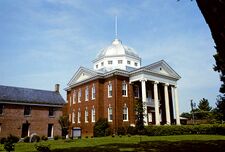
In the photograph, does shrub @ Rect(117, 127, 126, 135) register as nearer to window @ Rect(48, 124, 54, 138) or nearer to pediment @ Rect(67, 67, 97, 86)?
pediment @ Rect(67, 67, 97, 86)

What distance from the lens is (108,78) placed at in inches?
1619

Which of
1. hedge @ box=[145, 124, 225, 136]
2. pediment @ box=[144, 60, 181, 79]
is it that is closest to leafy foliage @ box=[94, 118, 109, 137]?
hedge @ box=[145, 124, 225, 136]

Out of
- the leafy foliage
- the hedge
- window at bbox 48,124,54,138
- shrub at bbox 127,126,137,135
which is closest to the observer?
the hedge

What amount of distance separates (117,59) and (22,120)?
19733 millimetres

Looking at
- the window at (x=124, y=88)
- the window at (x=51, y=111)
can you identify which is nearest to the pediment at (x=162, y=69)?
the window at (x=124, y=88)

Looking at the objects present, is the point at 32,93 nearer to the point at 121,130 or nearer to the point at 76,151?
the point at 121,130

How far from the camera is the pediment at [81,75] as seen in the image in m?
44.0

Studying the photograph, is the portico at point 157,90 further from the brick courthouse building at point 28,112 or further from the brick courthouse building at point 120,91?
the brick courthouse building at point 28,112

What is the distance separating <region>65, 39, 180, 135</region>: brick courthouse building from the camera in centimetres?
3919

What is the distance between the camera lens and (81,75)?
48062mm

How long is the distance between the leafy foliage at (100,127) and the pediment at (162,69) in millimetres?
10951

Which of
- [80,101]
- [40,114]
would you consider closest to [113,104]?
[80,101]

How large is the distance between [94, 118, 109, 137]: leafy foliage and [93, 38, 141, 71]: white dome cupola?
11.1 m

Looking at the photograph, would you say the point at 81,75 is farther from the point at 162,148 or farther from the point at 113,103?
the point at 162,148
